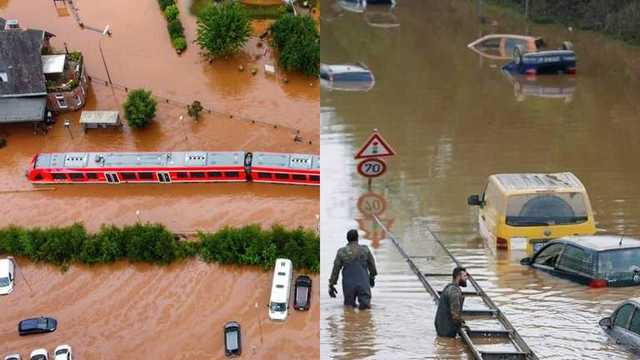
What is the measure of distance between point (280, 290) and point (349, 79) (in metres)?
12.0

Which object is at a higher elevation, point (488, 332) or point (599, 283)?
point (599, 283)

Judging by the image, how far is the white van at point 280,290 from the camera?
1802cm

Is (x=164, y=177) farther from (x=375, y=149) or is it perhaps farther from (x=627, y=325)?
(x=627, y=325)

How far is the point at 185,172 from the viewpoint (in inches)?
947

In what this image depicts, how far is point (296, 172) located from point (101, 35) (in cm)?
1649

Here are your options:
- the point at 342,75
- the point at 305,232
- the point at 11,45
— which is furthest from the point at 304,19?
the point at 305,232

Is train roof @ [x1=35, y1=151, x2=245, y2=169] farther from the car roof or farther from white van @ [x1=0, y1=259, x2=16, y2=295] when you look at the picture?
the car roof

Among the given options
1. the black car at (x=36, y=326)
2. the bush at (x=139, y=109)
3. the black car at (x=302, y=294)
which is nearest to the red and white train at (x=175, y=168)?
the bush at (x=139, y=109)

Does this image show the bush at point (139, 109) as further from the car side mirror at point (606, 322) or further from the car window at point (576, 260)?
the car side mirror at point (606, 322)

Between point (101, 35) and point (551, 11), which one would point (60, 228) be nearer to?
point (101, 35)

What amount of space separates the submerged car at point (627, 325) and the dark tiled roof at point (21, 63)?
23931 mm

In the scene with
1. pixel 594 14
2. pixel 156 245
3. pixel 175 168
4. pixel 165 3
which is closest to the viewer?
pixel 156 245

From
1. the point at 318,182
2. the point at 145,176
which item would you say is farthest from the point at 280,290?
the point at 145,176

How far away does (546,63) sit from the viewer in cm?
2764
